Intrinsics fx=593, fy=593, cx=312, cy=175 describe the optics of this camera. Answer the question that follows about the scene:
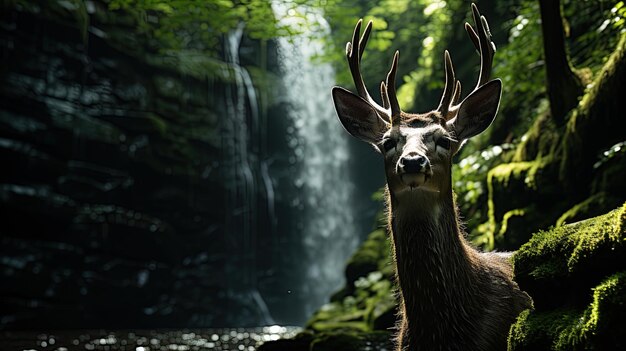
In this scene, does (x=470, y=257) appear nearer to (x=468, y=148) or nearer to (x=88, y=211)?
(x=468, y=148)

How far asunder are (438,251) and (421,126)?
33.0 inches

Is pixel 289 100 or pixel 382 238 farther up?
pixel 289 100

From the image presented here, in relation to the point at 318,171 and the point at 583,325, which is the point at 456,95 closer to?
the point at 583,325

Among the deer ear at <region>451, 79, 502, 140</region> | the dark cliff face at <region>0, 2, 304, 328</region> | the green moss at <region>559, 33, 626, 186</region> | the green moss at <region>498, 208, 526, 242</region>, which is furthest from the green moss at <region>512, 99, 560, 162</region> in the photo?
the dark cliff face at <region>0, 2, 304, 328</region>

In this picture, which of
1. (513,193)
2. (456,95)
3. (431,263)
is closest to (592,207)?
(513,193)

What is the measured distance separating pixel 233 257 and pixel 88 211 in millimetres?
5465

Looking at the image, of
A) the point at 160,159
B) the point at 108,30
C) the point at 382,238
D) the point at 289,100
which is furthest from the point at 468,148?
the point at 289,100

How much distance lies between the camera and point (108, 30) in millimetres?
16359

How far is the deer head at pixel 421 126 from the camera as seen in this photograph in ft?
11.4

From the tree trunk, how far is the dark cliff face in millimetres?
11884

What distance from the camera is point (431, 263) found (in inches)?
136

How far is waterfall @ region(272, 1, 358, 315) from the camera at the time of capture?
69.2 ft

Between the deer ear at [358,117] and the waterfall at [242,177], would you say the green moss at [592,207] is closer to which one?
the deer ear at [358,117]

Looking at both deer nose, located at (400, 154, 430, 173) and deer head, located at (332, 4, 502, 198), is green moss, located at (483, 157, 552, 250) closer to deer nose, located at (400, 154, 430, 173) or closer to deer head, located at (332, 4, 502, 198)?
deer head, located at (332, 4, 502, 198)
